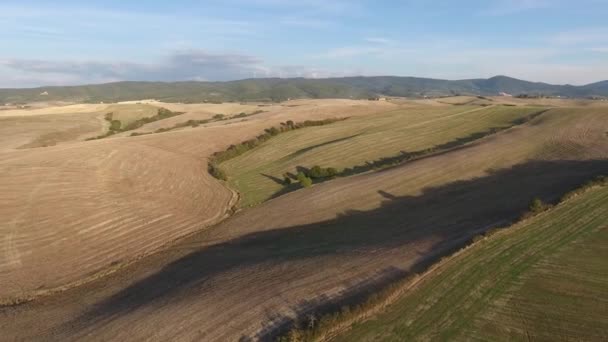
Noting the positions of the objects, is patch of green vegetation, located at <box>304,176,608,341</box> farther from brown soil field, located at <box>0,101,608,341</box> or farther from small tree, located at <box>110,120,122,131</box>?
small tree, located at <box>110,120,122,131</box>

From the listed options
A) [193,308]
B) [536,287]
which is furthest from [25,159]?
[536,287]

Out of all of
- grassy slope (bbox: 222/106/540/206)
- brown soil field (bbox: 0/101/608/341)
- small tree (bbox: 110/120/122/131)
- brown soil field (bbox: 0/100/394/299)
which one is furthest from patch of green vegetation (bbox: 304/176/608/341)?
small tree (bbox: 110/120/122/131)

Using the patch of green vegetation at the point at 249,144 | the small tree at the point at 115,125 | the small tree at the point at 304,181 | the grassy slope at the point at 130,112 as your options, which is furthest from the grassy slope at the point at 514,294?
the grassy slope at the point at 130,112

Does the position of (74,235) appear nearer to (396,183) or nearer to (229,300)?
(229,300)

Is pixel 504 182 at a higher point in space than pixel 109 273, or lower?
higher

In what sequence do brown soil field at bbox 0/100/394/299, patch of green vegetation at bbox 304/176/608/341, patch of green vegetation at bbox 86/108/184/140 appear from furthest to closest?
patch of green vegetation at bbox 86/108/184/140, brown soil field at bbox 0/100/394/299, patch of green vegetation at bbox 304/176/608/341

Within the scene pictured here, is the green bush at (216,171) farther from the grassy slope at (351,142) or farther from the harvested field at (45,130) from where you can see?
the harvested field at (45,130)
